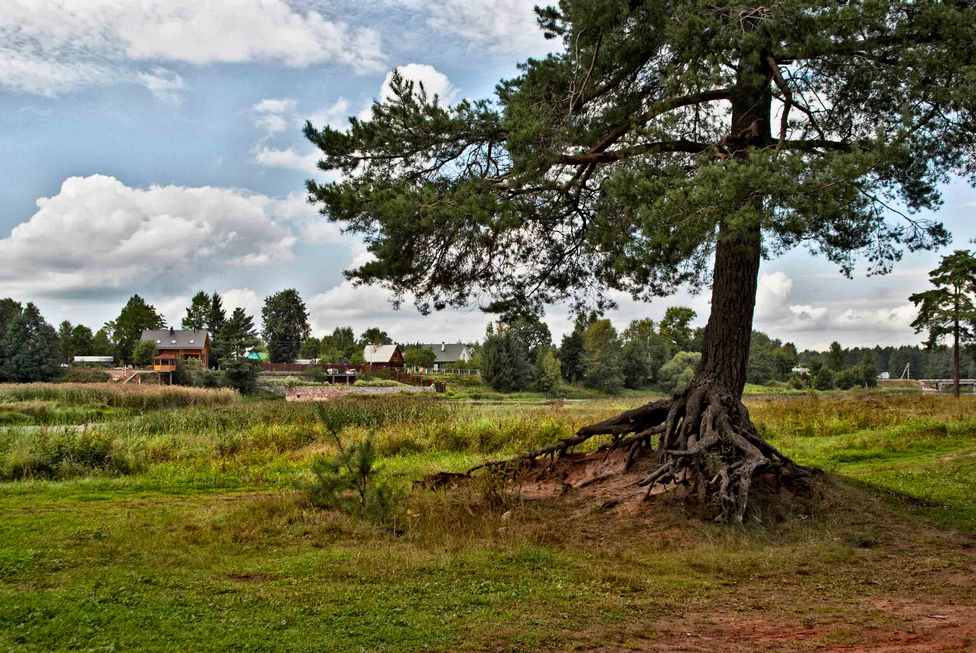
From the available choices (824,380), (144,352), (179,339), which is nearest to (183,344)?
(179,339)

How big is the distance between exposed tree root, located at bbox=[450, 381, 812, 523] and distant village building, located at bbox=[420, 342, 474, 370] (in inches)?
3994

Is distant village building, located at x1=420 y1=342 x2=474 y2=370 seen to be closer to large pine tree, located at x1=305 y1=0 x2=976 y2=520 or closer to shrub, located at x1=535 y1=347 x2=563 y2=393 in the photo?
shrub, located at x1=535 y1=347 x2=563 y2=393

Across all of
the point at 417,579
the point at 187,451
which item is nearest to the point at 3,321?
the point at 187,451

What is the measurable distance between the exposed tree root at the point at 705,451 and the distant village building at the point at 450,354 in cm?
10144

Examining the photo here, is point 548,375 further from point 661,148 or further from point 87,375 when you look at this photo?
point 661,148

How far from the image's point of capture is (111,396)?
34.6 m

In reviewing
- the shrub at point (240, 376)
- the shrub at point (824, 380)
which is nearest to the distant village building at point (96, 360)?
the shrub at point (240, 376)

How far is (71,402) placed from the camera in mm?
33375

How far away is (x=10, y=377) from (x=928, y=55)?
2344 inches

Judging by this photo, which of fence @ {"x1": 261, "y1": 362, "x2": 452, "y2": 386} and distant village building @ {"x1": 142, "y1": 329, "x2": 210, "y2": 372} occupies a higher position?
distant village building @ {"x1": 142, "y1": 329, "x2": 210, "y2": 372}

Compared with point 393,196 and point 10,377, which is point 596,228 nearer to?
point 393,196

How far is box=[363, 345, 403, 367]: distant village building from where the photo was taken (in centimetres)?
9338

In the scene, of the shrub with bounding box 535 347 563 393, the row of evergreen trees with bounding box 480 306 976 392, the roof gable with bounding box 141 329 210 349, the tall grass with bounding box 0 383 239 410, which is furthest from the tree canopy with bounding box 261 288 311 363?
the tall grass with bounding box 0 383 239 410

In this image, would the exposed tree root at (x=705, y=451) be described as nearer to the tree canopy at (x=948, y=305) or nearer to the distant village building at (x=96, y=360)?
the tree canopy at (x=948, y=305)
